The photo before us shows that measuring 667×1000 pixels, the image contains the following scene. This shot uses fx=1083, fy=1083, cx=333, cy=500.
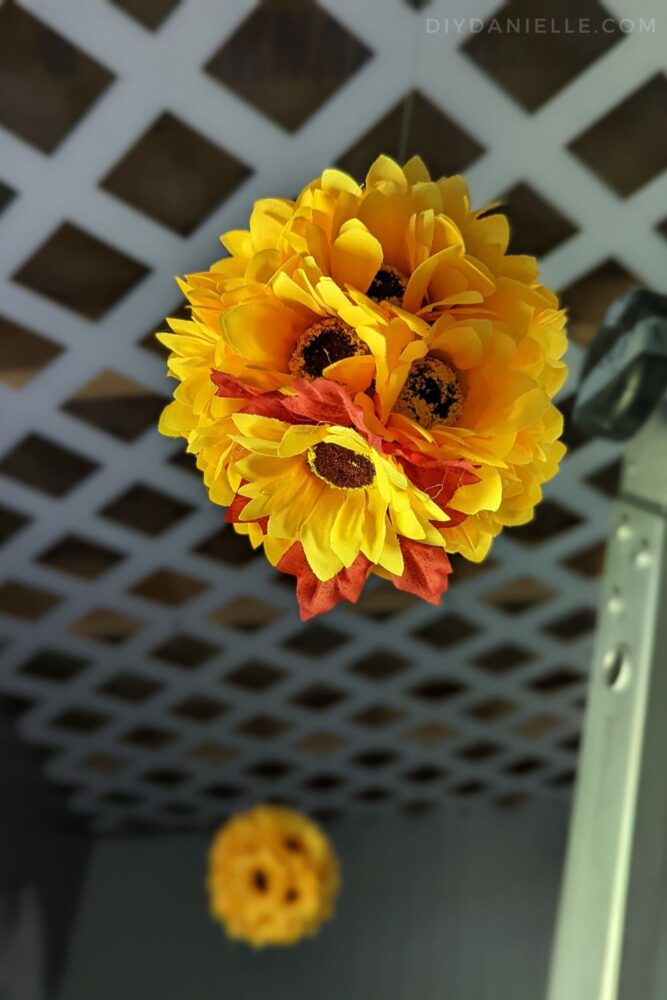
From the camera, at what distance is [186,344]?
0.56 meters

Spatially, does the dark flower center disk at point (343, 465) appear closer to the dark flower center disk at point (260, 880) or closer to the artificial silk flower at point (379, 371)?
the artificial silk flower at point (379, 371)

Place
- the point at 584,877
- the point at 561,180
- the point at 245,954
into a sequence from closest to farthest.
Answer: the point at 584,877 < the point at 561,180 < the point at 245,954

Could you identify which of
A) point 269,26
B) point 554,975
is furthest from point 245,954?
point 269,26

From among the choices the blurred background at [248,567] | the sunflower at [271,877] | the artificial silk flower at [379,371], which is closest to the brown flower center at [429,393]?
the artificial silk flower at [379,371]

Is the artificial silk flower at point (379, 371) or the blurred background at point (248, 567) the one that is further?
the blurred background at point (248, 567)

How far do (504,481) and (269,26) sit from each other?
0.64m

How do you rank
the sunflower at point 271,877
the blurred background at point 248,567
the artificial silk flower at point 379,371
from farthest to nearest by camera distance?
1. the sunflower at point 271,877
2. the blurred background at point 248,567
3. the artificial silk flower at point 379,371

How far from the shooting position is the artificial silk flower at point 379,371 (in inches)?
19.2

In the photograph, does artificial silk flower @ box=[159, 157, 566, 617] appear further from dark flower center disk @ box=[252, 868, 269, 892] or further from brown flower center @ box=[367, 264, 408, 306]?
dark flower center disk @ box=[252, 868, 269, 892]

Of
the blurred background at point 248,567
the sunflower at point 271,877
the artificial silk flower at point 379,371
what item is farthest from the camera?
the sunflower at point 271,877

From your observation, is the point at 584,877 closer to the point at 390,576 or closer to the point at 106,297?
the point at 390,576

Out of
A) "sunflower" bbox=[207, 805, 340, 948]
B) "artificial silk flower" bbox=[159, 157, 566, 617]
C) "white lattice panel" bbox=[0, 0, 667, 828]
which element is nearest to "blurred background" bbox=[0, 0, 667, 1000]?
"white lattice panel" bbox=[0, 0, 667, 828]

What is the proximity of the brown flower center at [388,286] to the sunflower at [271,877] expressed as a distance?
1647 millimetres

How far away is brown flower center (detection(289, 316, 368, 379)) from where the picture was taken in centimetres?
52
